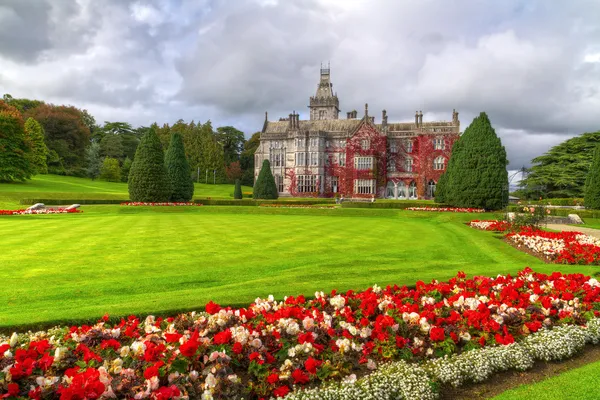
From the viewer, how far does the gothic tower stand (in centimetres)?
7706

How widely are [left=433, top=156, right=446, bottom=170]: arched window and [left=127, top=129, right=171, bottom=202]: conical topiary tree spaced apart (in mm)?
37543

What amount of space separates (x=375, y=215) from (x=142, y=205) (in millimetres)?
18123

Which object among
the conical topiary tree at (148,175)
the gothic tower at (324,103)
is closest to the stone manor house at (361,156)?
the gothic tower at (324,103)

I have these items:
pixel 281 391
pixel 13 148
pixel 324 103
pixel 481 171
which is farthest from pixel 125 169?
pixel 281 391

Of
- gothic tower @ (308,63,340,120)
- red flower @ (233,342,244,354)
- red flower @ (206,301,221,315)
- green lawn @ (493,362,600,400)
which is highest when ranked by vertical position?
gothic tower @ (308,63,340,120)

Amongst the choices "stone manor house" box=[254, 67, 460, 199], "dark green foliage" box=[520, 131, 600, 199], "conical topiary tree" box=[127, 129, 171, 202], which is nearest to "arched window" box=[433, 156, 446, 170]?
"stone manor house" box=[254, 67, 460, 199]

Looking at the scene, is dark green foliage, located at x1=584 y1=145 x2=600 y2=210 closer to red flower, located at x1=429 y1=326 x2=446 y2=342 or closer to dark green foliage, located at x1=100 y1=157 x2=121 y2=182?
red flower, located at x1=429 y1=326 x2=446 y2=342

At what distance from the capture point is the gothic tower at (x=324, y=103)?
77.1 m

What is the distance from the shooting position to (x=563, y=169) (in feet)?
172

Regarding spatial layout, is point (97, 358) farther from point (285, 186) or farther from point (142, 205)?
point (285, 186)

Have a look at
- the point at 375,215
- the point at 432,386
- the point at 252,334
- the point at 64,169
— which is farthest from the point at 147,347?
the point at 64,169

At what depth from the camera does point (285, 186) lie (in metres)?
65.9

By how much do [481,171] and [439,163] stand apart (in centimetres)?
2788

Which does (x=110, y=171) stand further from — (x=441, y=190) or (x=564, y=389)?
(x=564, y=389)
